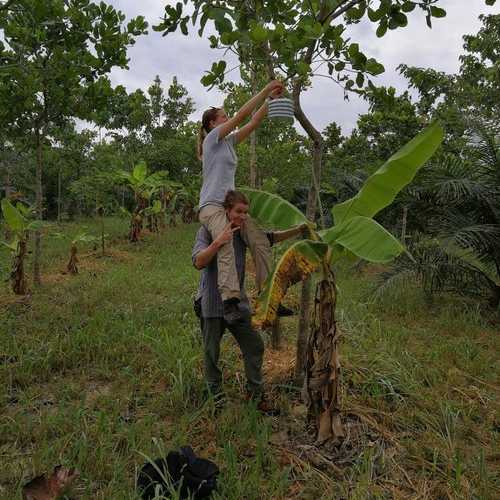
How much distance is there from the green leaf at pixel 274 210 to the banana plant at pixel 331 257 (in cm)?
2

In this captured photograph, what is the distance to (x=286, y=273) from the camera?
288cm

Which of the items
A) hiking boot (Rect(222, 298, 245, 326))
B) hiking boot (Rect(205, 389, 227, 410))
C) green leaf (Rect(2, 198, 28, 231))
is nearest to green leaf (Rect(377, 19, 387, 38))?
hiking boot (Rect(222, 298, 245, 326))

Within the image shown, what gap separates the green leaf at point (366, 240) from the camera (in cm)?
261

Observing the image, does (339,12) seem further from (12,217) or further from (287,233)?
(12,217)

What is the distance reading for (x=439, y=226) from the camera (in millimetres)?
6578

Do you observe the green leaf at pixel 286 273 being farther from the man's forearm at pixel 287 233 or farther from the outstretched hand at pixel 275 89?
the outstretched hand at pixel 275 89

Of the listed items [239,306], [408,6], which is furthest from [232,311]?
[408,6]

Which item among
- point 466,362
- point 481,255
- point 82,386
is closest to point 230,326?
point 82,386

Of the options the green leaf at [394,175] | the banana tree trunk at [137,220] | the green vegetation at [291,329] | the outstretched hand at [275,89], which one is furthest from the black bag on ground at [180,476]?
the banana tree trunk at [137,220]

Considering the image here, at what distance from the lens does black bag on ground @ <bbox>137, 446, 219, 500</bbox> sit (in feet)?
8.07

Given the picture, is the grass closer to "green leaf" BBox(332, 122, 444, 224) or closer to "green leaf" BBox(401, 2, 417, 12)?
"green leaf" BBox(332, 122, 444, 224)

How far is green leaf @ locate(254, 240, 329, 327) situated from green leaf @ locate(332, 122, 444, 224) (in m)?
0.40

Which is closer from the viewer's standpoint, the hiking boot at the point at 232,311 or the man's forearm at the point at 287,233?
the hiking boot at the point at 232,311

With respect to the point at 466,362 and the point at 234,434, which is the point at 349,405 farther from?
the point at 466,362
